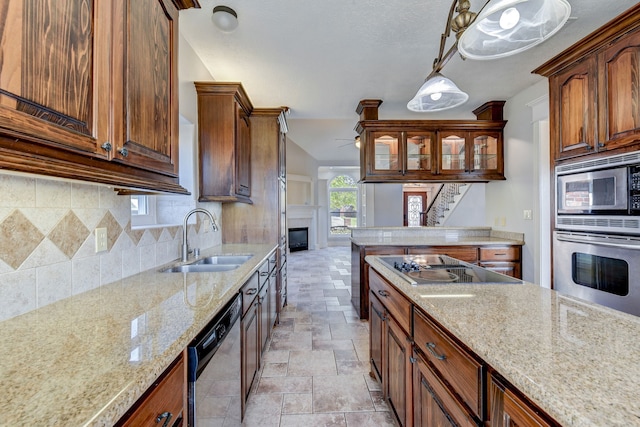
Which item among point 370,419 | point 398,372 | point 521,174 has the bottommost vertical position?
point 370,419

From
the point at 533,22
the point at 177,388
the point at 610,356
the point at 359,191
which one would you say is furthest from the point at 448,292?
the point at 359,191

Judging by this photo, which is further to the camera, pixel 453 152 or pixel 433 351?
pixel 453 152

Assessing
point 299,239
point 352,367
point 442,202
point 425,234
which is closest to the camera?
point 352,367

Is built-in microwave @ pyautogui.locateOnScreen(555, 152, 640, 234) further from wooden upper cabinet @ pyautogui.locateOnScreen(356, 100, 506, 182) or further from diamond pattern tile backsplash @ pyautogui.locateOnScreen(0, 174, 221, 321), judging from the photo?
diamond pattern tile backsplash @ pyautogui.locateOnScreen(0, 174, 221, 321)

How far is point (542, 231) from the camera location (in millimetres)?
2979

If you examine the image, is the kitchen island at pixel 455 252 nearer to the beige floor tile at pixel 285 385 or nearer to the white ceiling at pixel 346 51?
the beige floor tile at pixel 285 385

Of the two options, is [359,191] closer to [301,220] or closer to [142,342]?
[301,220]

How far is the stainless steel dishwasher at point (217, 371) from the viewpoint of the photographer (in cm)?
92

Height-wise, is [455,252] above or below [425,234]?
below

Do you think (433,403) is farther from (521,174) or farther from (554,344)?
(521,174)

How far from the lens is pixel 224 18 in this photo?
1936mm

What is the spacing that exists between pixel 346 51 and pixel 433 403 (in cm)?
252

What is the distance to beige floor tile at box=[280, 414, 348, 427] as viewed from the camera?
169 cm

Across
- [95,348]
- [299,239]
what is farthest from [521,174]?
[299,239]
